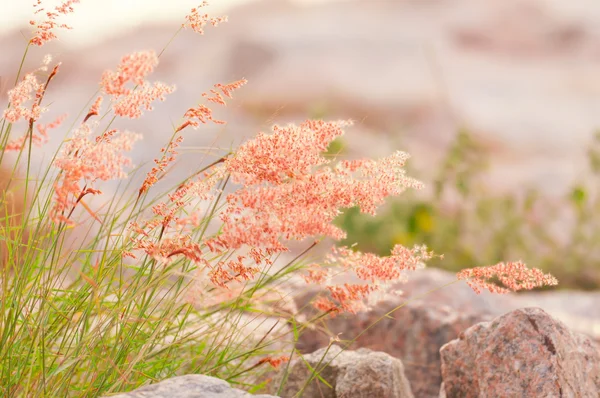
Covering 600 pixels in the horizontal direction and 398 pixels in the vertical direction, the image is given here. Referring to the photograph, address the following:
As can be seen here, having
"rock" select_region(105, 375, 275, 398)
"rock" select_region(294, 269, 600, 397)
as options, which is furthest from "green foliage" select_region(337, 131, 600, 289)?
"rock" select_region(105, 375, 275, 398)

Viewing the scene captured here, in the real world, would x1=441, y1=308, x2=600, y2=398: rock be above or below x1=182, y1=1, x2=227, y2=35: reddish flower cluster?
below

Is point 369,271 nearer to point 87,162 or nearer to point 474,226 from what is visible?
→ point 87,162

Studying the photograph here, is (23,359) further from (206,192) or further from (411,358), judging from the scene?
(411,358)

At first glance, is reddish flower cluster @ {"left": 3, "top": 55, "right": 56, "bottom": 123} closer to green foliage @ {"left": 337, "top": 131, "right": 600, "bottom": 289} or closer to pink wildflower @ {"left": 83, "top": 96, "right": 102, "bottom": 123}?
pink wildflower @ {"left": 83, "top": 96, "right": 102, "bottom": 123}

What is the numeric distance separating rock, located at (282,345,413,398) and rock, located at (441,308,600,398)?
0.18m

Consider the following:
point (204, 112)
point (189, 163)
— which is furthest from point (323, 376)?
point (189, 163)

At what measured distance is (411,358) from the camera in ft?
8.70

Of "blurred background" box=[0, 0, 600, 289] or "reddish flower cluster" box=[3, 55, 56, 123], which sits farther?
"blurred background" box=[0, 0, 600, 289]

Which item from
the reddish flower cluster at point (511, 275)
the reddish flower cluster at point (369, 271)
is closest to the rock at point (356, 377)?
the reddish flower cluster at point (369, 271)

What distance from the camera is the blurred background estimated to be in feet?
17.1

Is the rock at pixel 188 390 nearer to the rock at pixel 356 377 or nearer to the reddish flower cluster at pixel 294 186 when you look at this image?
the reddish flower cluster at pixel 294 186

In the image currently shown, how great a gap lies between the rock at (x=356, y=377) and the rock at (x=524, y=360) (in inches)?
7.1

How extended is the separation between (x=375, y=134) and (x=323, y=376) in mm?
7245

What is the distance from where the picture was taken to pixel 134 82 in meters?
1.54
